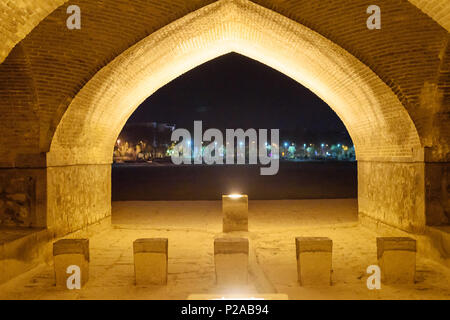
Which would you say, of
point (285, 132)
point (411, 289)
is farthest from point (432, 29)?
point (285, 132)

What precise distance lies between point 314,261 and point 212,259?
2.13m

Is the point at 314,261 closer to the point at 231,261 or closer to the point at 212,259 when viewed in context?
the point at 231,261

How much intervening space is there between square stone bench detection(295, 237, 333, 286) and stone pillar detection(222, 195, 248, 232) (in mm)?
3920

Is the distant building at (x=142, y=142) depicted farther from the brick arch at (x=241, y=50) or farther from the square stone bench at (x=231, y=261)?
the square stone bench at (x=231, y=261)

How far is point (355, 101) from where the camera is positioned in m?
8.70

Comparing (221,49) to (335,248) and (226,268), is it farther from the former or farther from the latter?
(226,268)

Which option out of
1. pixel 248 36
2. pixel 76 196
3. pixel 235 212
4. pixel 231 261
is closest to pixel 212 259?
pixel 231 261

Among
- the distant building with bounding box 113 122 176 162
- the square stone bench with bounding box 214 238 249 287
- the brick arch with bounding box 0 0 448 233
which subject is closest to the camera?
the square stone bench with bounding box 214 238 249 287

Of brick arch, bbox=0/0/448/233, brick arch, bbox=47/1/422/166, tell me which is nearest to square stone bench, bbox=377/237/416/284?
brick arch, bbox=0/0/448/233

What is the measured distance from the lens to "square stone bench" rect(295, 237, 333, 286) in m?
5.37

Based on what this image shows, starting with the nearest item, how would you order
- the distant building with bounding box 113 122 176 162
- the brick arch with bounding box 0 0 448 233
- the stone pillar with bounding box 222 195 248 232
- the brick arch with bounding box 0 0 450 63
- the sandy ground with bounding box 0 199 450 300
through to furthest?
1. the brick arch with bounding box 0 0 450 63
2. the sandy ground with bounding box 0 199 450 300
3. the brick arch with bounding box 0 0 448 233
4. the stone pillar with bounding box 222 195 248 232
5. the distant building with bounding box 113 122 176 162

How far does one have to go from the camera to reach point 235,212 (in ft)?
30.5

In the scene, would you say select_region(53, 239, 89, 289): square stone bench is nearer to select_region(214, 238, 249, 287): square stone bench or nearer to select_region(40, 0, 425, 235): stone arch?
select_region(214, 238, 249, 287): square stone bench

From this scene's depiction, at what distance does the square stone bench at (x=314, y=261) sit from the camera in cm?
537
